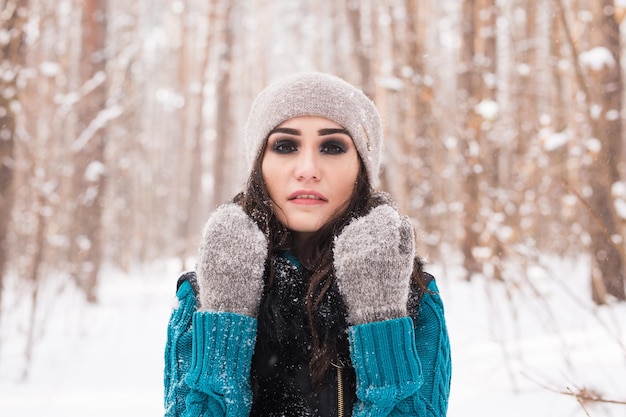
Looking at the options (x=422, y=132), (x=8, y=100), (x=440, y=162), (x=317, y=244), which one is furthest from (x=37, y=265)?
(x=440, y=162)

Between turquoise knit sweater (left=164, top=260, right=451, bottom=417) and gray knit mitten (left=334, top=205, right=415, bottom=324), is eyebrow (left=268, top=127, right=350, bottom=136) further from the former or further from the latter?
turquoise knit sweater (left=164, top=260, right=451, bottom=417)

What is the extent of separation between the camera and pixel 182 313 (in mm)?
1414

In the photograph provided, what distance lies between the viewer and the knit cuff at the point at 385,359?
124 cm

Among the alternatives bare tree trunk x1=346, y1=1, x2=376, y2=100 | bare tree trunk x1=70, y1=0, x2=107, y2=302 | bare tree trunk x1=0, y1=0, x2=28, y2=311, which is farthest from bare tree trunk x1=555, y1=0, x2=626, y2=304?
bare tree trunk x1=70, y1=0, x2=107, y2=302

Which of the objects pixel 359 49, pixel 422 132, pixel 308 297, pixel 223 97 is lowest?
pixel 308 297

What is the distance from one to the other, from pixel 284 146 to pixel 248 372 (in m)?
0.63

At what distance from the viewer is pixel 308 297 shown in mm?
1361

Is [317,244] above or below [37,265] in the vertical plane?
above

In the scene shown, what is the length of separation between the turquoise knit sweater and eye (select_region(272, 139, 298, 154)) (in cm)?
49

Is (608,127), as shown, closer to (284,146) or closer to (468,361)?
(468,361)

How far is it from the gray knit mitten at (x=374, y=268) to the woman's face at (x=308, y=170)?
0.39 feet

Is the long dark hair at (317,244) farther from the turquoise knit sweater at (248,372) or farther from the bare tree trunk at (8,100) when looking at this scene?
the bare tree trunk at (8,100)

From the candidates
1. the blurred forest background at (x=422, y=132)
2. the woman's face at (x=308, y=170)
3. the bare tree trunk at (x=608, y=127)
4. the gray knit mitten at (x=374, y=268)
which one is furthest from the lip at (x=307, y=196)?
the bare tree trunk at (x=608, y=127)

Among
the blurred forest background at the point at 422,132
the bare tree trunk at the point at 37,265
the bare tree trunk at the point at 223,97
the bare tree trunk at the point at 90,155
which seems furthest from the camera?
the bare tree trunk at the point at 223,97
